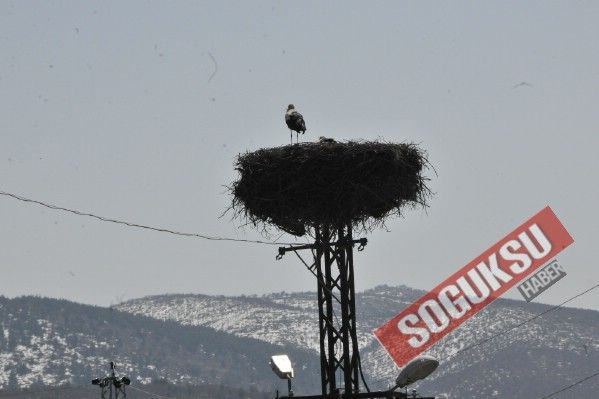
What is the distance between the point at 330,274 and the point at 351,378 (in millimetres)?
2049

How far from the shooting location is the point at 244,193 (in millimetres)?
28531

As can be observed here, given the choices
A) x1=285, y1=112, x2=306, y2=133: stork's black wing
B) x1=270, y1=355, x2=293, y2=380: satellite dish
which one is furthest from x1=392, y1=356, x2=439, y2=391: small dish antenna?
x1=285, y1=112, x2=306, y2=133: stork's black wing

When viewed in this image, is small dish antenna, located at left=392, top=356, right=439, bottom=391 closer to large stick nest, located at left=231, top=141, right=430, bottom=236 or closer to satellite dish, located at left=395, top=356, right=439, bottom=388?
satellite dish, located at left=395, top=356, right=439, bottom=388

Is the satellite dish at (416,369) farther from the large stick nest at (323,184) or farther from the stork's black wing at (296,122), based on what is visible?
the stork's black wing at (296,122)

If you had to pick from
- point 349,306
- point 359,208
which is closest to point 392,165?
point 359,208

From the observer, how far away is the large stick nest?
2752 centimetres

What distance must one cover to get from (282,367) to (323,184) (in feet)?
12.4

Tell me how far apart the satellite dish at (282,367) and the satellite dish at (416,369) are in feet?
10.2

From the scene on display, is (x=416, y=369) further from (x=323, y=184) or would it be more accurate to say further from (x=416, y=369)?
(x=323, y=184)

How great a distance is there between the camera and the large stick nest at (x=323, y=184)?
27516 millimetres

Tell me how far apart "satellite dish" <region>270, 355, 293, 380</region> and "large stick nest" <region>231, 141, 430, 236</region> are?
2.60m

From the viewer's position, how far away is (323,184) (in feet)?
90.4

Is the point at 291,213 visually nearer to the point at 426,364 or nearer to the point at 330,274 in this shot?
the point at 330,274

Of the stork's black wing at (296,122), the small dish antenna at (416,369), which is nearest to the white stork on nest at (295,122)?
the stork's black wing at (296,122)
